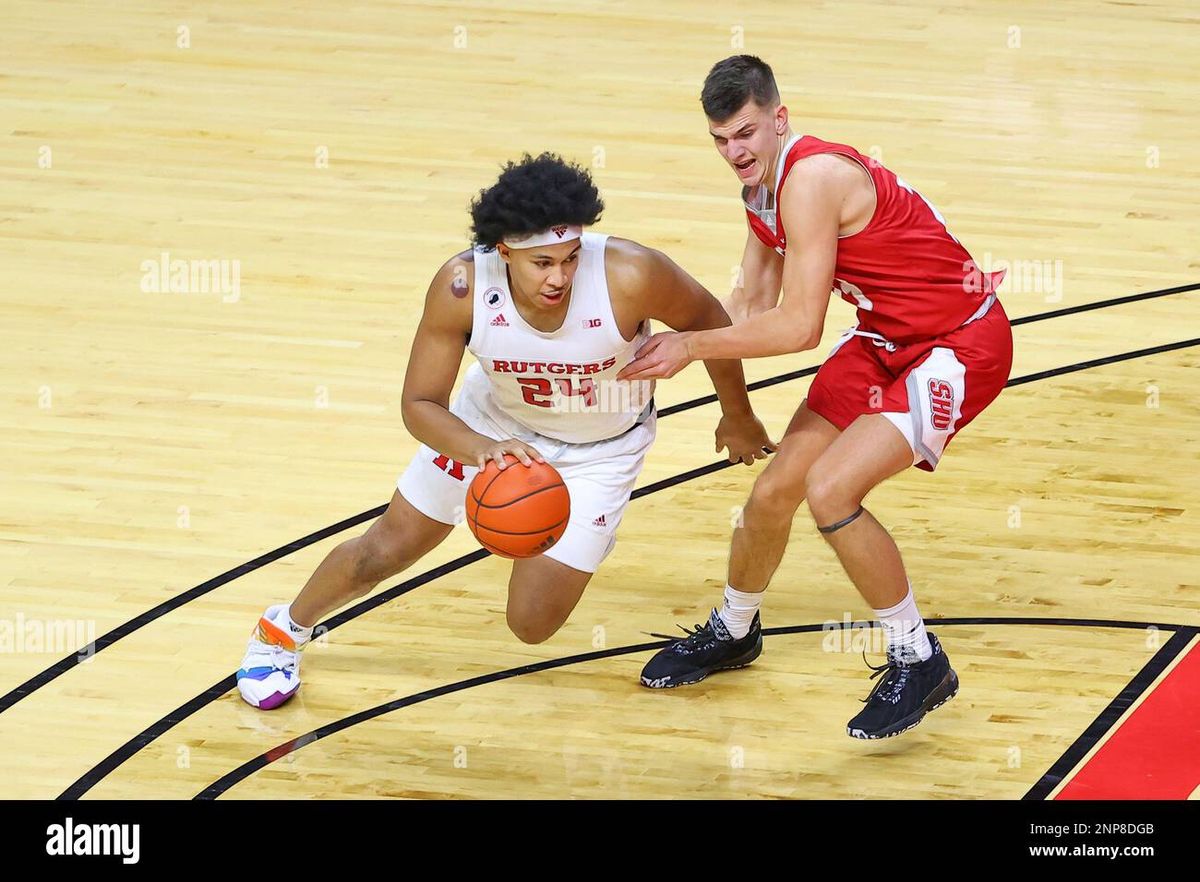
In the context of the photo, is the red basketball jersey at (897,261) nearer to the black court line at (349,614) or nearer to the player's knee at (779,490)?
the player's knee at (779,490)

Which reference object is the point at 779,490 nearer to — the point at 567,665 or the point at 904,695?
the point at 904,695

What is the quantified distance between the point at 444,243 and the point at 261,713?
4430mm

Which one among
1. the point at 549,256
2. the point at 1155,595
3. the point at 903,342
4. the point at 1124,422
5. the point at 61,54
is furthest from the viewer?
the point at 61,54

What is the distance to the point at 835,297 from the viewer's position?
30.4 feet

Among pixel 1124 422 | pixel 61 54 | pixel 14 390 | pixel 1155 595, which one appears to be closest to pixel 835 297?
pixel 1124 422

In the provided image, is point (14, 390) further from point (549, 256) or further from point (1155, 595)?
point (1155, 595)

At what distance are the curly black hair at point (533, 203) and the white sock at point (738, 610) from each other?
4.43 ft

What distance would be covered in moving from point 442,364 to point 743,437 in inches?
40.1

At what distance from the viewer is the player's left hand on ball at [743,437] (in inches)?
232

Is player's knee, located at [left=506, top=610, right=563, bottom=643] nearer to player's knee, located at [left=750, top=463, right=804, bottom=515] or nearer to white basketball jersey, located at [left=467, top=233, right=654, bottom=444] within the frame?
white basketball jersey, located at [left=467, top=233, right=654, bottom=444]

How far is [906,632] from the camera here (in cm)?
558

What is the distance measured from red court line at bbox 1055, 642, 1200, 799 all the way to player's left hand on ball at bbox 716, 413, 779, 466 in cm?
139

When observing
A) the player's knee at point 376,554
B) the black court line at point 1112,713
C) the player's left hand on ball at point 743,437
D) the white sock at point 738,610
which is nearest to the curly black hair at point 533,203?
the player's left hand on ball at point 743,437


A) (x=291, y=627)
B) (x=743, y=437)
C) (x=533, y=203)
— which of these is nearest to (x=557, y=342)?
(x=533, y=203)
